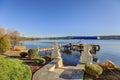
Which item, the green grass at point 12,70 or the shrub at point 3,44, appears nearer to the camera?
the green grass at point 12,70

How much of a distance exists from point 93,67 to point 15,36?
57.2 meters

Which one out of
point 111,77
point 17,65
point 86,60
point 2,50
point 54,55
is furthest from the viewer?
point 2,50

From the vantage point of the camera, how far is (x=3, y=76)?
327cm

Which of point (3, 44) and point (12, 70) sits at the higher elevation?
point (3, 44)

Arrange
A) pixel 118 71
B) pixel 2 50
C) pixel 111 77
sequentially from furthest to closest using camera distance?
pixel 2 50, pixel 118 71, pixel 111 77

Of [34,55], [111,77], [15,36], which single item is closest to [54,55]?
[34,55]

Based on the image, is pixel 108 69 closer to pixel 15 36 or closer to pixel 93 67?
pixel 93 67

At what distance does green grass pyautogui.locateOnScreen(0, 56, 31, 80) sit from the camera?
131 inches

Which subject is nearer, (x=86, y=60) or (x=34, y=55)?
(x=86, y=60)

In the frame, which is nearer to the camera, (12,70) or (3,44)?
(12,70)

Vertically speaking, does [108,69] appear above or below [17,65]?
below

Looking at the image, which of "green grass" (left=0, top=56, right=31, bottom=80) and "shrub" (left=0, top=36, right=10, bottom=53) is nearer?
"green grass" (left=0, top=56, right=31, bottom=80)

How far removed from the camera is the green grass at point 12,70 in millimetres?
3316

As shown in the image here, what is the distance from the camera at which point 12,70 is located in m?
3.50
